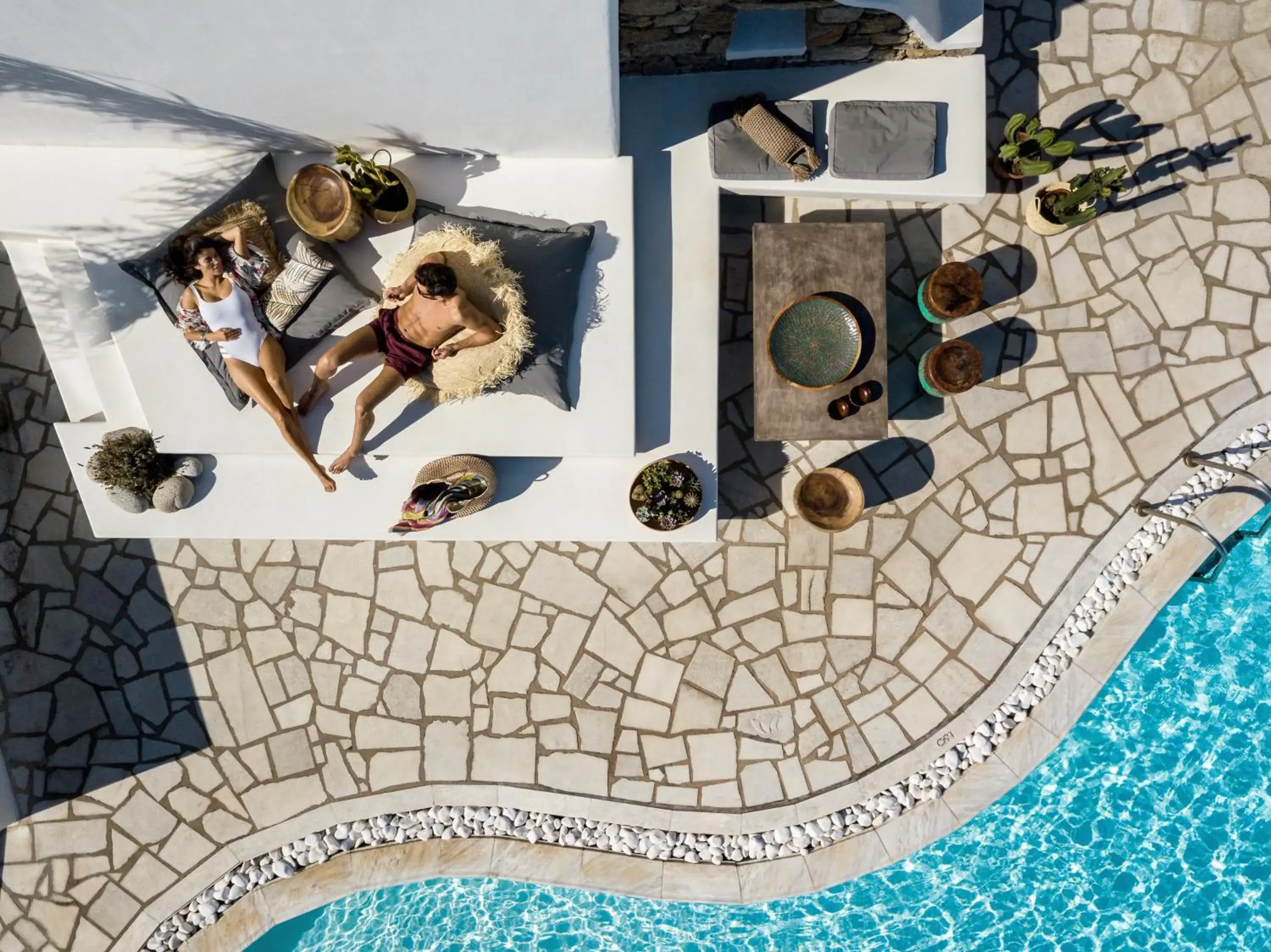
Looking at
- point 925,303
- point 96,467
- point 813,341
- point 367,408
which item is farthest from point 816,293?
point 96,467

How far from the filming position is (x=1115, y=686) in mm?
7461

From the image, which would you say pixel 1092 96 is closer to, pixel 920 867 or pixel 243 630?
pixel 920 867

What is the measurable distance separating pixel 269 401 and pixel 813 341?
4474 mm

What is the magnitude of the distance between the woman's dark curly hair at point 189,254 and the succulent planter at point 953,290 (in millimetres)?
5781

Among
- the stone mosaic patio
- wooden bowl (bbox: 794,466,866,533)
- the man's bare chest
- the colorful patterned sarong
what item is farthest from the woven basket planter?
wooden bowl (bbox: 794,466,866,533)

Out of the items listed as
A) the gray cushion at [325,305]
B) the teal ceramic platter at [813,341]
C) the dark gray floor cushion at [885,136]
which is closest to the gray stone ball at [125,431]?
the gray cushion at [325,305]

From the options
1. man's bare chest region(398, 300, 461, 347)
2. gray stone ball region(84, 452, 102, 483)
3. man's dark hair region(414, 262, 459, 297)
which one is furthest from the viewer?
gray stone ball region(84, 452, 102, 483)

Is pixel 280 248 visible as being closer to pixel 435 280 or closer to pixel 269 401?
pixel 269 401

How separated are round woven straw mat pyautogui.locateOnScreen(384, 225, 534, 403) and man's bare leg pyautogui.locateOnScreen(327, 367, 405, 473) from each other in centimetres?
36

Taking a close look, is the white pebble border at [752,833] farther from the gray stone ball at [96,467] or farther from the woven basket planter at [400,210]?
the woven basket planter at [400,210]

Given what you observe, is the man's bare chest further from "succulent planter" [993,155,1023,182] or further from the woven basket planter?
"succulent planter" [993,155,1023,182]

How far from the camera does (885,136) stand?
6668 mm

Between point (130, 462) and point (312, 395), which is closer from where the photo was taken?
point (312, 395)

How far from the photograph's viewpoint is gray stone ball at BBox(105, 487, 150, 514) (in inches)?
267
